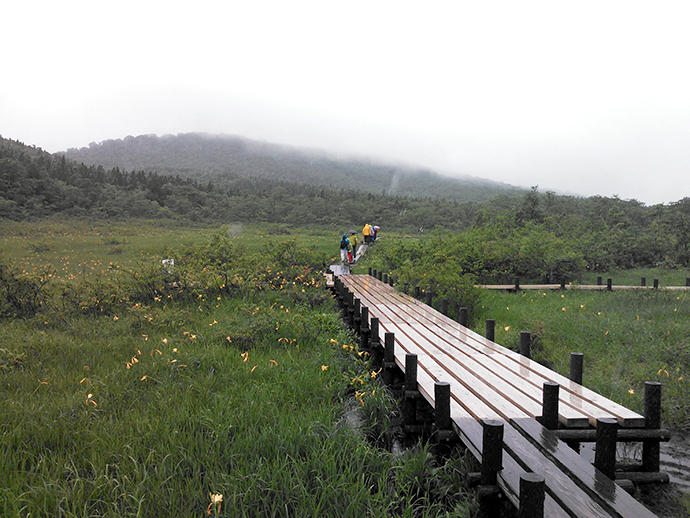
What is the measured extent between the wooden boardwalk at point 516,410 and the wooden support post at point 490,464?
22 millimetres

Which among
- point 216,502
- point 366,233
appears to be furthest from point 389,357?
point 366,233

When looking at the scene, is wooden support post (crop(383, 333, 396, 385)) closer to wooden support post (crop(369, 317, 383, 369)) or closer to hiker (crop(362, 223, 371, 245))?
wooden support post (crop(369, 317, 383, 369))

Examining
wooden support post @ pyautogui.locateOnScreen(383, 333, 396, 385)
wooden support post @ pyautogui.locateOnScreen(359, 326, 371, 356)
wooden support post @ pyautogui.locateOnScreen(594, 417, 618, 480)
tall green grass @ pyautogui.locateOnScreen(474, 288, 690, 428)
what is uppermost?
wooden support post @ pyautogui.locateOnScreen(594, 417, 618, 480)

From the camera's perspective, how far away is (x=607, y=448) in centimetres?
240

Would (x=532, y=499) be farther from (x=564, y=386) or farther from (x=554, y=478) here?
(x=564, y=386)

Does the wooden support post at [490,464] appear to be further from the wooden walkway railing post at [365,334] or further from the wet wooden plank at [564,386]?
the wooden walkway railing post at [365,334]

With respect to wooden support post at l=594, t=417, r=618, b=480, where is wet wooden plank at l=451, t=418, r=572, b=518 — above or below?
below

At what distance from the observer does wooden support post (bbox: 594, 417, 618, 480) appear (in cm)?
240

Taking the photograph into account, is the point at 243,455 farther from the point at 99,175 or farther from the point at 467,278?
the point at 99,175

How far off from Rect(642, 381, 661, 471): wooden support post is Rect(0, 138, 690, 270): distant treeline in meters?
10.0

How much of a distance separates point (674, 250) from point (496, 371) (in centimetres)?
1655

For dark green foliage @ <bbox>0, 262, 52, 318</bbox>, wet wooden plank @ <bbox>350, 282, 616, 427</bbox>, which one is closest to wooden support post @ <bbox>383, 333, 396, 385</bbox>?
wet wooden plank @ <bbox>350, 282, 616, 427</bbox>

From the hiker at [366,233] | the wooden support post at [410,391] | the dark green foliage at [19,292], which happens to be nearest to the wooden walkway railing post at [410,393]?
the wooden support post at [410,391]

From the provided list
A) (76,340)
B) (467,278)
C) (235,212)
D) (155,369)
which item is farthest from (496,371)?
(235,212)
